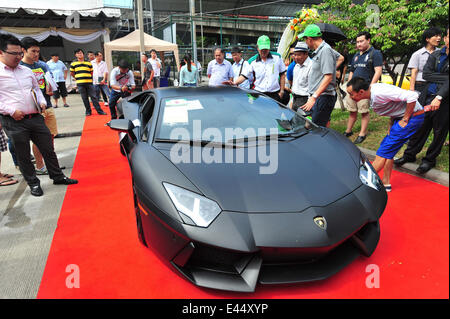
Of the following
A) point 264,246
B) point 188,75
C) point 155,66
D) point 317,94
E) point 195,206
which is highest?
point 155,66

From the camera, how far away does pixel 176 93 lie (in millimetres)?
2936

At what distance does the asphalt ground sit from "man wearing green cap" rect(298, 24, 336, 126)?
3.90 ft

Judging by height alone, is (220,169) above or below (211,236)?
above

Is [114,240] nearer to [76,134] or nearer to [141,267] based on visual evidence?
[141,267]

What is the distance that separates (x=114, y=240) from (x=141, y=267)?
1.59ft

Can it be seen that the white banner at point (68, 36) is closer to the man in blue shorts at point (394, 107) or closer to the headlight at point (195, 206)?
the man in blue shorts at point (394, 107)

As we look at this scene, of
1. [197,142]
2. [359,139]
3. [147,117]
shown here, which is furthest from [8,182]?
[359,139]

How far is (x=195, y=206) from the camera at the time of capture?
1.73 metres

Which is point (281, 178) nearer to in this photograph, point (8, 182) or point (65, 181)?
point (65, 181)

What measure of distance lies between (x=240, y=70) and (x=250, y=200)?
483 centimetres

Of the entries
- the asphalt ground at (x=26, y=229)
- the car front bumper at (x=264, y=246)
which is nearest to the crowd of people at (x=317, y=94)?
the asphalt ground at (x=26, y=229)

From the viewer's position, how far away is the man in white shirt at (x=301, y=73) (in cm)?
384

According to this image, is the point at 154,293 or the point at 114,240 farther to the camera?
the point at 114,240
